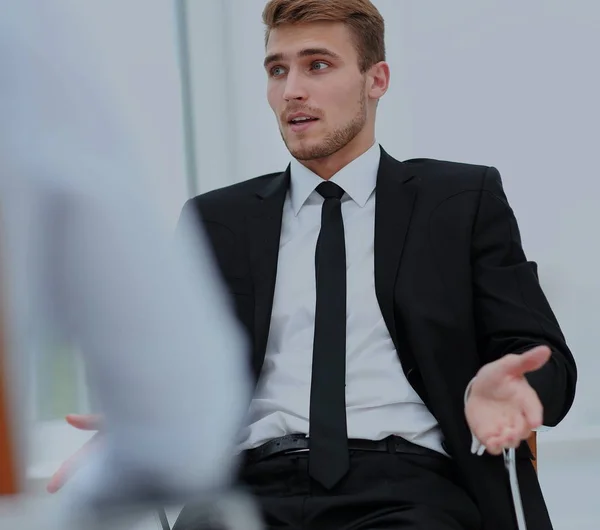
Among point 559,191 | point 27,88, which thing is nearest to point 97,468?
point 27,88

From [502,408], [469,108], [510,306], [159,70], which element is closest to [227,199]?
[510,306]

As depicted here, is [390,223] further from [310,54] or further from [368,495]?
[368,495]

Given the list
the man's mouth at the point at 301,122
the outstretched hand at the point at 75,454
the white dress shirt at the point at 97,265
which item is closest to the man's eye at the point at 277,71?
the man's mouth at the point at 301,122

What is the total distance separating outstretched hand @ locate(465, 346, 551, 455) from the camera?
1.29m

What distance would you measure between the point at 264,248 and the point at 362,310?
252mm

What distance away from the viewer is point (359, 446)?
164cm

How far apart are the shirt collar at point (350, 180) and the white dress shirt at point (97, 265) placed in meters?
1.41

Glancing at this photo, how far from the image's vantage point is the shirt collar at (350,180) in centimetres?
188

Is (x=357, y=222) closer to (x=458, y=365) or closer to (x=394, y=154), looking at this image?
(x=458, y=365)

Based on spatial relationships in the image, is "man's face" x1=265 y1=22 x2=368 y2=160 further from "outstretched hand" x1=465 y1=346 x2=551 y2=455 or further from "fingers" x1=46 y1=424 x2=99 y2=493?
"fingers" x1=46 y1=424 x2=99 y2=493

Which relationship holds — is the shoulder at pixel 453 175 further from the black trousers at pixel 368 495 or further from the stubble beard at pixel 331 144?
the black trousers at pixel 368 495

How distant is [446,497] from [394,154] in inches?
59.7

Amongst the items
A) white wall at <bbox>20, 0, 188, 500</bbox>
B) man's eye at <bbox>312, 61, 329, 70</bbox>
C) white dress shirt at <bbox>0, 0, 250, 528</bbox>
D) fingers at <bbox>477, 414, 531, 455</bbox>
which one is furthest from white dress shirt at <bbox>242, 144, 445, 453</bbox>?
white dress shirt at <bbox>0, 0, 250, 528</bbox>

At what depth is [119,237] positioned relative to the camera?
1.52ft
